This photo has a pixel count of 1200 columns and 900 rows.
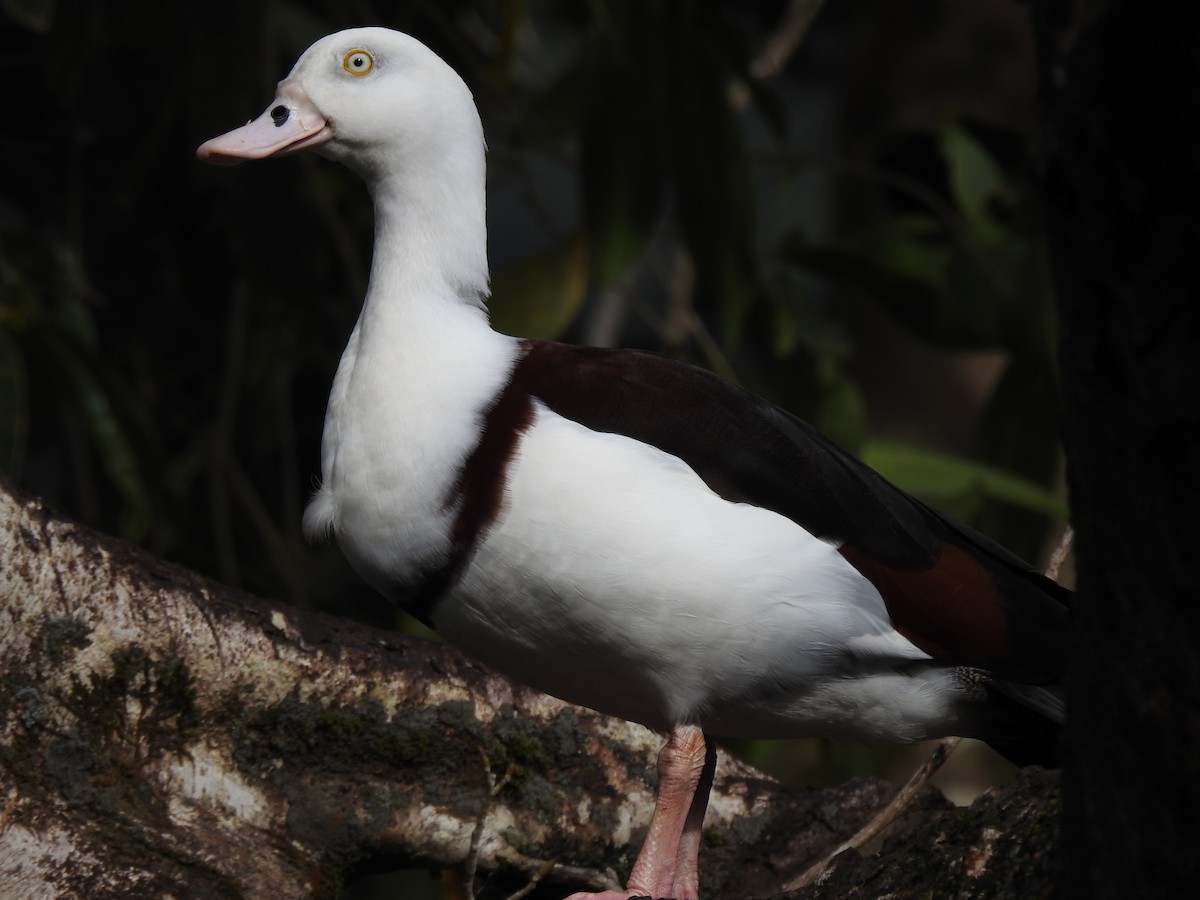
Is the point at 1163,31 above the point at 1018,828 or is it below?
above

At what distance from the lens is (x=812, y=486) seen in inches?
58.7

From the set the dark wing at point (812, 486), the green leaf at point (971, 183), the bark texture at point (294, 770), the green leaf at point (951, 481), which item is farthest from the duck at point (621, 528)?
the green leaf at point (971, 183)

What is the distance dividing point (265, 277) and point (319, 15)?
79 cm

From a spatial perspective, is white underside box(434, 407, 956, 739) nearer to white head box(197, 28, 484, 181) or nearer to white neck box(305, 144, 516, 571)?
white neck box(305, 144, 516, 571)

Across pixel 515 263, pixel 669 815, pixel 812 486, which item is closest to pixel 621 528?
pixel 812 486

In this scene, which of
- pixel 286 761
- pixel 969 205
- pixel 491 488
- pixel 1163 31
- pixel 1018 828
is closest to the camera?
pixel 1163 31

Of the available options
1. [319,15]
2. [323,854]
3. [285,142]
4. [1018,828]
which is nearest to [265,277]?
[319,15]

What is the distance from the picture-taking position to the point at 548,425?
4.72ft

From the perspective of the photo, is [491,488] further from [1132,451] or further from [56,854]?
[1132,451]

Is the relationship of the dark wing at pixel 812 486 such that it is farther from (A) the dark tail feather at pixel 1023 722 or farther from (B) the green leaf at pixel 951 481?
(B) the green leaf at pixel 951 481

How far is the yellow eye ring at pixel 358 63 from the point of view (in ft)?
5.32

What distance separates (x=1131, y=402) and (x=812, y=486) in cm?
74

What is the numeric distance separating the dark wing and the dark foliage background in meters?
1.04

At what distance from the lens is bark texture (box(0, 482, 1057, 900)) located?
4.80ft
